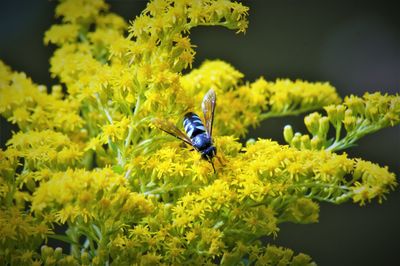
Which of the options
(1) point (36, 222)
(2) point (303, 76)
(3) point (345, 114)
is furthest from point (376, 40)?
(1) point (36, 222)

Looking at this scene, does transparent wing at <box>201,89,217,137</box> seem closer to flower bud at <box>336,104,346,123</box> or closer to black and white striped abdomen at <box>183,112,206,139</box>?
black and white striped abdomen at <box>183,112,206,139</box>

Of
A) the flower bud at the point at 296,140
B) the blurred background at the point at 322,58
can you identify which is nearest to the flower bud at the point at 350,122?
the flower bud at the point at 296,140

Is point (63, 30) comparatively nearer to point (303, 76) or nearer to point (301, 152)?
point (301, 152)

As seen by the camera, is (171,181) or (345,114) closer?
(171,181)

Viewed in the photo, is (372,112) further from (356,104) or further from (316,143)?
(316,143)

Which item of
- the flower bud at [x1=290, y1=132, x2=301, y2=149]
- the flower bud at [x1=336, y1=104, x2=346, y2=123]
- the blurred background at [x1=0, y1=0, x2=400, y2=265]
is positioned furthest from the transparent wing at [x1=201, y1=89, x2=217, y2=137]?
the blurred background at [x1=0, y1=0, x2=400, y2=265]

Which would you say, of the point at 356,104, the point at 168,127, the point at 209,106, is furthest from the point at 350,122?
the point at 168,127
